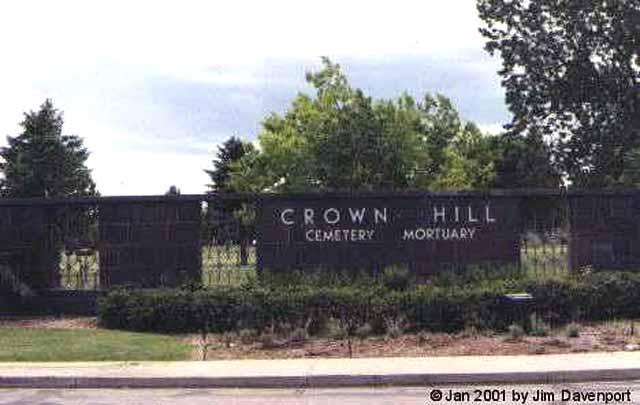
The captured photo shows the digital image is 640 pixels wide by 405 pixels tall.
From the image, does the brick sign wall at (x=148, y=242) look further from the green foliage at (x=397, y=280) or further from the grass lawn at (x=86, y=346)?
the green foliage at (x=397, y=280)

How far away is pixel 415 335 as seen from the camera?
14086 millimetres

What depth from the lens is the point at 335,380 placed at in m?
10.8

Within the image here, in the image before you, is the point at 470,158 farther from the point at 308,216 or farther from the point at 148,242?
the point at 148,242

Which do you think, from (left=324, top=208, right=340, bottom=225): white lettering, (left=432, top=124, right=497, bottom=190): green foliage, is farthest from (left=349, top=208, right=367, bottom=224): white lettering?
(left=432, top=124, right=497, bottom=190): green foliage

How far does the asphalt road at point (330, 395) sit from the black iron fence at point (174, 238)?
21.5 ft

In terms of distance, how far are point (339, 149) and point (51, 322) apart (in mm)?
28110

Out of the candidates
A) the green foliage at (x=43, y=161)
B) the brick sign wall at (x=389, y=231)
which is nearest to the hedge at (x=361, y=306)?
the brick sign wall at (x=389, y=231)

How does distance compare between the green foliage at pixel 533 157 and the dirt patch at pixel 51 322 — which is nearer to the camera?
the dirt patch at pixel 51 322

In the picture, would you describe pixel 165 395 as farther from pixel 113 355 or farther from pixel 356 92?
pixel 356 92

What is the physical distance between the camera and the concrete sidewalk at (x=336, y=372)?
1080 centimetres

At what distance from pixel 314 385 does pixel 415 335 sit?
3.58m

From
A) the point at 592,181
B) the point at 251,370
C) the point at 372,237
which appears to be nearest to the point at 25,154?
the point at 592,181

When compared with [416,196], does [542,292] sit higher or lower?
lower

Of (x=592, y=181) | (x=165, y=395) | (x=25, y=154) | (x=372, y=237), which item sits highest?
(x=25, y=154)
